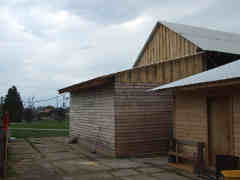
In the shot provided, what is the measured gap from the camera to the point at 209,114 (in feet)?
27.8

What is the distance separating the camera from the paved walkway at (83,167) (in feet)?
25.8

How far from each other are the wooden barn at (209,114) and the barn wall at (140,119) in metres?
1.96

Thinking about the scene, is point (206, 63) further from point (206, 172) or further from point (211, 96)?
point (206, 172)

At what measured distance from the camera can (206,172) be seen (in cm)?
806

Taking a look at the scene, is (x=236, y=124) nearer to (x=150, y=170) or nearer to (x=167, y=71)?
(x=150, y=170)

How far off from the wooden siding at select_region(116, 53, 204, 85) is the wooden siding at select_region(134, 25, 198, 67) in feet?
5.25

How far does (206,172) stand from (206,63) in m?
5.78

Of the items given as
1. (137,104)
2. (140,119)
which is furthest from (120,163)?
(137,104)

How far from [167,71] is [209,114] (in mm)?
3946

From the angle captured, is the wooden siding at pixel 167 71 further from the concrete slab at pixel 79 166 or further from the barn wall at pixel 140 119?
the concrete slab at pixel 79 166

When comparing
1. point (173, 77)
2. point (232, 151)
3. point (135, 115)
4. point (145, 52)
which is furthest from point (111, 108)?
point (145, 52)

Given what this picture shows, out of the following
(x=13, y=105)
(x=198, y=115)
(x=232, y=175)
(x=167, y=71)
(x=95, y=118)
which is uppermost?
(x=167, y=71)

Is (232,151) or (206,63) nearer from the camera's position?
(232,151)

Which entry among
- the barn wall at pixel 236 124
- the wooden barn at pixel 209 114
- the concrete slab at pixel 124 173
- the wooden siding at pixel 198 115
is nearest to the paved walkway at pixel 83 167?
the concrete slab at pixel 124 173
